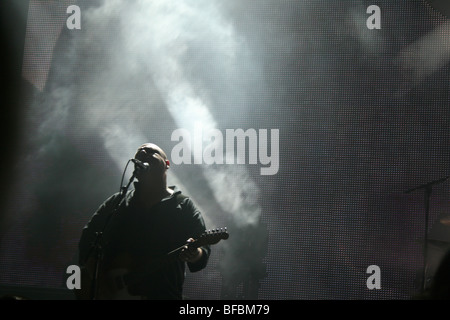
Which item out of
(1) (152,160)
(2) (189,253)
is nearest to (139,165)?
(1) (152,160)

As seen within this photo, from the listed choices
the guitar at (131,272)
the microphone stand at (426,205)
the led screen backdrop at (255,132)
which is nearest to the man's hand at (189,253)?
the guitar at (131,272)

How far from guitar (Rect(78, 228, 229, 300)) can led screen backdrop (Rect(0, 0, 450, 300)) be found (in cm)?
138

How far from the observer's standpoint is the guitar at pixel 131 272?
2.72 metres

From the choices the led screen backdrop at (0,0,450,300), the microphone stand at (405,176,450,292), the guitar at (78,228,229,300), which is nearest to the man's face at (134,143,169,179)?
the guitar at (78,228,229,300)

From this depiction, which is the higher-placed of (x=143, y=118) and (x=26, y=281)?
(x=143, y=118)

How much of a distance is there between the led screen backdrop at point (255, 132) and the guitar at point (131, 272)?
1.38 m

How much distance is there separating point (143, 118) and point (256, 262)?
1648mm

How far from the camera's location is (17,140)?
4473 mm

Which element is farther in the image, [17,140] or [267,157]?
[17,140]

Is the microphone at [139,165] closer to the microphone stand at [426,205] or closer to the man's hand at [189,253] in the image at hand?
the man's hand at [189,253]

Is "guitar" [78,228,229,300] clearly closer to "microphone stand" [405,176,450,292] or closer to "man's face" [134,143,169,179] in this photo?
"man's face" [134,143,169,179]

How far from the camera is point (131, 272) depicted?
2.84 m
